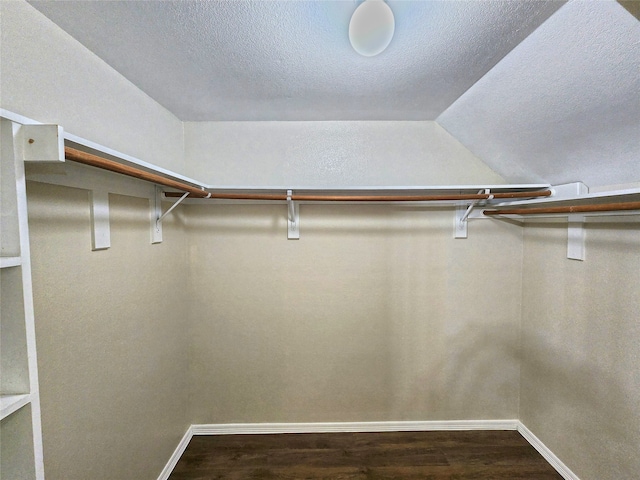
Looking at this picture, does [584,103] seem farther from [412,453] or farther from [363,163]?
[412,453]

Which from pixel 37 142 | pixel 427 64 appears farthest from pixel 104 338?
pixel 427 64

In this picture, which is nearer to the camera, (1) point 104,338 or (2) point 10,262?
(2) point 10,262

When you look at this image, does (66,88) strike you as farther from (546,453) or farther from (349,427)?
(546,453)

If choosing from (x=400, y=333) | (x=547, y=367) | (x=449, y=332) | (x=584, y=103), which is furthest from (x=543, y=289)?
(x=584, y=103)

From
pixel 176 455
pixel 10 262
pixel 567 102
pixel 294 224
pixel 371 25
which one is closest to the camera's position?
pixel 10 262

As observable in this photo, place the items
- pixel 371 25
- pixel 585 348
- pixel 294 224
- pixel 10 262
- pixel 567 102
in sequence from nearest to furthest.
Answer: pixel 10 262
pixel 371 25
pixel 567 102
pixel 585 348
pixel 294 224

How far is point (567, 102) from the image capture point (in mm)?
1100

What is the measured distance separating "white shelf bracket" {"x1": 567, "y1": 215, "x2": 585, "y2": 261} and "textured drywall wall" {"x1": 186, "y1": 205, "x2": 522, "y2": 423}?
37 cm

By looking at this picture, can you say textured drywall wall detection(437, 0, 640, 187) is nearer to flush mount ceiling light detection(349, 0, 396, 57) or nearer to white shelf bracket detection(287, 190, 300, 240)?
flush mount ceiling light detection(349, 0, 396, 57)

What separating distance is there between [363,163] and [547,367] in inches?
70.4

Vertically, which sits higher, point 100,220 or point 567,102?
point 567,102

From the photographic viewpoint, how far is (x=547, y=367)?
172 cm

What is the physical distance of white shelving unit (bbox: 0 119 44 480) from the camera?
636 mm

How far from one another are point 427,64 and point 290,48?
0.60m
